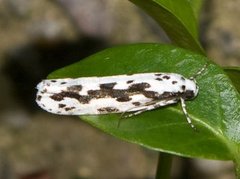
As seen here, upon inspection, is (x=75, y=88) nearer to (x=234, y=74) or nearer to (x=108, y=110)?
(x=108, y=110)

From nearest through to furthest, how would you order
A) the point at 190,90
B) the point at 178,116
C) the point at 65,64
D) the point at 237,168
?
the point at 237,168
the point at 178,116
the point at 190,90
the point at 65,64

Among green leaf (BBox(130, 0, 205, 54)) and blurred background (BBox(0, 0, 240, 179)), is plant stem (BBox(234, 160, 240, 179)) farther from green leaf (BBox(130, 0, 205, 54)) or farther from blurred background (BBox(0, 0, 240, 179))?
blurred background (BBox(0, 0, 240, 179))

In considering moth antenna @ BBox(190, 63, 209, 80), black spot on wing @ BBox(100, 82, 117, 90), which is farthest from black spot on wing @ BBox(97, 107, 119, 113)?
moth antenna @ BBox(190, 63, 209, 80)

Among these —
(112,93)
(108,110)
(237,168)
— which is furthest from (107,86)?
(237,168)

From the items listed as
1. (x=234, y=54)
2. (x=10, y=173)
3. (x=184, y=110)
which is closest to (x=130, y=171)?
(x=10, y=173)

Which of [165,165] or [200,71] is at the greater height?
[200,71]

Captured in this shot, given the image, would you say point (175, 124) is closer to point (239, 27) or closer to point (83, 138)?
point (83, 138)

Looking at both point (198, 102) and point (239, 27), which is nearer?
point (198, 102)
